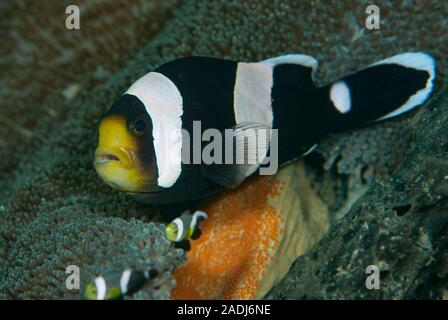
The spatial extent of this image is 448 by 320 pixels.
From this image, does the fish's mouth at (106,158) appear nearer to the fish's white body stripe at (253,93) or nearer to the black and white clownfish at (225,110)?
the black and white clownfish at (225,110)

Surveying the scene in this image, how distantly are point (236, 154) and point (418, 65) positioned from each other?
0.85m

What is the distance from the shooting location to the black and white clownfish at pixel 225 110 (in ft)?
4.68

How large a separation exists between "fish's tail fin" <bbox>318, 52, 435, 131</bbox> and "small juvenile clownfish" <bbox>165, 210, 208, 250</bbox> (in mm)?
683

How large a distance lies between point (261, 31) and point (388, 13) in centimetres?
54

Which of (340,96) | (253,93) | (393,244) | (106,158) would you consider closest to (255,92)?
(253,93)

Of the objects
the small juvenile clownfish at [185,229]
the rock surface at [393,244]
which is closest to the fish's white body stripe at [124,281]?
the small juvenile clownfish at [185,229]

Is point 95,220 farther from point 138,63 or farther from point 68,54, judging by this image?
point 68,54

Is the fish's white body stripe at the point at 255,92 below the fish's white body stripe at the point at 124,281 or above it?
above

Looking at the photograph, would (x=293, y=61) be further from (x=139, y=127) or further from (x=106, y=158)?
(x=106, y=158)

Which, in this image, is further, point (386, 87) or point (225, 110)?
point (386, 87)

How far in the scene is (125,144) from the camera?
4.63 ft

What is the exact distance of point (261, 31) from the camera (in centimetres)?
211

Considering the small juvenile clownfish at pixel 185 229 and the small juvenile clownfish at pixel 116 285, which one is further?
the small juvenile clownfish at pixel 185 229

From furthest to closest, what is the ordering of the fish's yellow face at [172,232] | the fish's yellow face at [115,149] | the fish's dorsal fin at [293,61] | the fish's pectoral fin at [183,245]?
1. the fish's dorsal fin at [293,61]
2. the fish's pectoral fin at [183,245]
3. the fish's yellow face at [172,232]
4. the fish's yellow face at [115,149]
